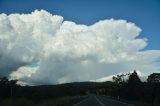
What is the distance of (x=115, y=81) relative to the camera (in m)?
144

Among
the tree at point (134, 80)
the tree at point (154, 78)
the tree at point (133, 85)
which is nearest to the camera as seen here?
the tree at point (154, 78)

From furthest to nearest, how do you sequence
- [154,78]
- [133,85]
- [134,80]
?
[134,80] < [133,85] < [154,78]

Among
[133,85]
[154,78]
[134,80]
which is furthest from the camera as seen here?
[134,80]

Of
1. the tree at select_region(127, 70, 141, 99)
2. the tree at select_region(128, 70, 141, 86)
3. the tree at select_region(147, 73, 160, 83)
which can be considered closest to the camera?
the tree at select_region(147, 73, 160, 83)

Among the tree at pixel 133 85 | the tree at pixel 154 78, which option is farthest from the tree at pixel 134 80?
the tree at pixel 154 78

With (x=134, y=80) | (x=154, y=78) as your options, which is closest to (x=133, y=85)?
(x=134, y=80)

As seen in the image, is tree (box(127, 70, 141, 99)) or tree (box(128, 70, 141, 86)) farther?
tree (box(128, 70, 141, 86))

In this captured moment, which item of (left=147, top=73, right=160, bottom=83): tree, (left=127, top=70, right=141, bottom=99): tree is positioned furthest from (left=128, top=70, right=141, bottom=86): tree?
(left=147, top=73, right=160, bottom=83): tree

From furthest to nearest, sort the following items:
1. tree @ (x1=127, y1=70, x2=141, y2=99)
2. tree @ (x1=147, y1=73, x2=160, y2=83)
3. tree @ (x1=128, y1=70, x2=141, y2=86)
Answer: tree @ (x1=128, y1=70, x2=141, y2=86), tree @ (x1=127, y1=70, x2=141, y2=99), tree @ (x1=147, y1=73, x2=160, y2=83)

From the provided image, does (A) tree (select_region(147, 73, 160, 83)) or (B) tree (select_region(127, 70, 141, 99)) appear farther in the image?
(B) tree (select_region(127, 70, 141, 99))

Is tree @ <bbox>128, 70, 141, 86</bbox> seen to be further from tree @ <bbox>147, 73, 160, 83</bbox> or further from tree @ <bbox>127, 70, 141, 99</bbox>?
tree @ <bbox>147, 73, 160, 83</bbox>

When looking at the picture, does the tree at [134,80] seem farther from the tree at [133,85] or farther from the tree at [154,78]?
the tree at [154,78]

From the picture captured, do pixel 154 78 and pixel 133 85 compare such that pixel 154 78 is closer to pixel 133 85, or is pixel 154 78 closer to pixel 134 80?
pixel 133 85

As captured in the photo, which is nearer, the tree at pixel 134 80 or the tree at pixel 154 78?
the tree at pixel 154 78
